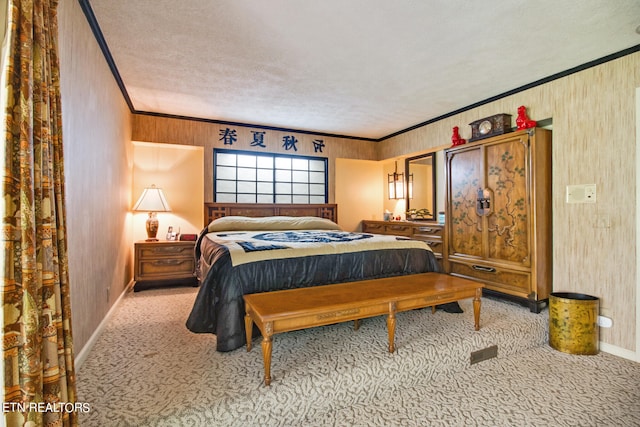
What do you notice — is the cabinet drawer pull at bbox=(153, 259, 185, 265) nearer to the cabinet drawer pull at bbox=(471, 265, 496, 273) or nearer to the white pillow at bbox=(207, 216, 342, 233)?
the white pillow at bbox=(207, 216, 342, 233)

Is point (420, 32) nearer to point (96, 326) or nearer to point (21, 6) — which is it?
point (21, 6)

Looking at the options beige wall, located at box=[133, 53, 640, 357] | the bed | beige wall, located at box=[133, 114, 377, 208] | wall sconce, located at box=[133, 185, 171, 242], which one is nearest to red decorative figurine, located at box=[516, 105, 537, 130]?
beige wall, located at box=[133, 53, 640, 357]

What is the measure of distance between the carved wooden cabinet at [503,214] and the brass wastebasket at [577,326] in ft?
1.73

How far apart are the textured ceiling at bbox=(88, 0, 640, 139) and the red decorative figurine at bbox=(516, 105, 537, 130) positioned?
287 millimetres

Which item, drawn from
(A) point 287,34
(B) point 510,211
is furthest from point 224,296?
(B) point 510,211

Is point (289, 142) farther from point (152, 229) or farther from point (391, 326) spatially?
point (391, 326)

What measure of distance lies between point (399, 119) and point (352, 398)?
3.79 meters

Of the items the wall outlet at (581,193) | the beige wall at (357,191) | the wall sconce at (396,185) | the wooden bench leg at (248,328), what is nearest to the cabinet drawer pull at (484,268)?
the wall outlet at (581,193)

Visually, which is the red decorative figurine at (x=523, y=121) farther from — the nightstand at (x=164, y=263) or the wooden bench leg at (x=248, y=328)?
the nightstand at (x=164, y=263)

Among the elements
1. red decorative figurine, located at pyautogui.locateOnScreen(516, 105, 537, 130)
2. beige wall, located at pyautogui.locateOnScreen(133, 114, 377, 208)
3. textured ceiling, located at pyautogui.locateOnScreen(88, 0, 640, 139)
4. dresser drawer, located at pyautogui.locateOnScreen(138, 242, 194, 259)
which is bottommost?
dresser drawer, located at pyautogui.locateOnScreen(138, 242, 194, 259)

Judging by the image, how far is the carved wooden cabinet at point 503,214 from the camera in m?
2.92

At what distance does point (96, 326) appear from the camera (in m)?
2.31

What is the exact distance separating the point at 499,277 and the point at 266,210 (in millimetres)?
3277

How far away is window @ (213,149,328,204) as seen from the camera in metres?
4.70
